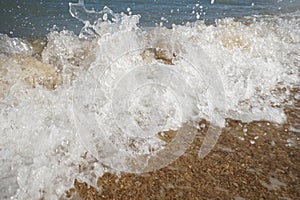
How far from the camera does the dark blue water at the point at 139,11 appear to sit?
6555mm

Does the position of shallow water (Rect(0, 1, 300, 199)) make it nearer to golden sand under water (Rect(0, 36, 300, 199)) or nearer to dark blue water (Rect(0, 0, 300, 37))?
golden sand under water (Rect(0, 36, 300, 199))

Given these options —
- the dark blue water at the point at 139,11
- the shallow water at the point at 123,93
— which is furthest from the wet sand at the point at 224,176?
the dark blue water at the point at 139,11

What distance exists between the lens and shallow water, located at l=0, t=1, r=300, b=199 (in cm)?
240

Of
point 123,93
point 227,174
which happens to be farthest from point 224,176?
point 123,93

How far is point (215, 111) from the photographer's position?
3033 mm

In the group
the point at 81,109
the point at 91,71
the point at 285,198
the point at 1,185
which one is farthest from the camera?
the point at 91,71

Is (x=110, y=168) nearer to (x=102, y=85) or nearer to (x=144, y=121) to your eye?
(x=144, y=121)

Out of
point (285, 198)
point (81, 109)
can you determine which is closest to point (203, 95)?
point (81, 109)

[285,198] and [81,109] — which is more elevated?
[285,198]

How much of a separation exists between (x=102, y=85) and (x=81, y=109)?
463 mm

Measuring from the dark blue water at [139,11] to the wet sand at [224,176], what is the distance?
436 cm

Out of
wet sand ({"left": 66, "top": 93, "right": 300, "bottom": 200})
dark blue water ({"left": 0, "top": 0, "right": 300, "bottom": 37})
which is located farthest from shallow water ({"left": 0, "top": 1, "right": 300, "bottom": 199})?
dark blue water ({"left": 0, "top": 0, "right": 300, "bottom": 37})

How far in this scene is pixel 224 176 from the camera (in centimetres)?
220

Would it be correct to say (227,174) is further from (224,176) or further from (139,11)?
(139,11)
